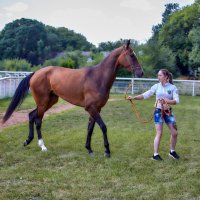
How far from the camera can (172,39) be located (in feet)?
109

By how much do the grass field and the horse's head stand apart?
1.46 metres

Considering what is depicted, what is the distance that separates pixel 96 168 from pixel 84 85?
5.65 ft

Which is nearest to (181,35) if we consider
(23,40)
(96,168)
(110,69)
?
(23,40)

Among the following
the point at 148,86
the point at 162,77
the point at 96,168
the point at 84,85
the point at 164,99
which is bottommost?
the point at 96,168

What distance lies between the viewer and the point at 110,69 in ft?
21.0

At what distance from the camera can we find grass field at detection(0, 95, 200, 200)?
4223 millimetres

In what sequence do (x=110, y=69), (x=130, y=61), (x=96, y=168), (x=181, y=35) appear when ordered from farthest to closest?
(x=181, y=35) < (x=110, y=69) < (x=130, y=61) < (x=96, y=168)

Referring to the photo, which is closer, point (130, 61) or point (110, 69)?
point (130, 61)

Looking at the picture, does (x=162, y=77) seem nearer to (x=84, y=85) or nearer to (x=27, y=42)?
(x=84, y=85)

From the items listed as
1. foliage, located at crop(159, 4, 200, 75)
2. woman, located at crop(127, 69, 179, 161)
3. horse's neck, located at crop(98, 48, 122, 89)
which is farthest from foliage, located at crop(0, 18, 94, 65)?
woman, located at crop(127, 69, 179, 161)

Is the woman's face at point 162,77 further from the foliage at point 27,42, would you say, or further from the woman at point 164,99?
the foliage at point 27,42

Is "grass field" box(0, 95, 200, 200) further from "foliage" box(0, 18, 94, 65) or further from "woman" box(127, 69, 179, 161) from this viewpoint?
"foliage" box(0, 18, 94, 65)

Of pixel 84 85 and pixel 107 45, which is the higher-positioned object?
pixel 107 45

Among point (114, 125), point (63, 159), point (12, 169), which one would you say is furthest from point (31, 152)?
point (114, 125)
